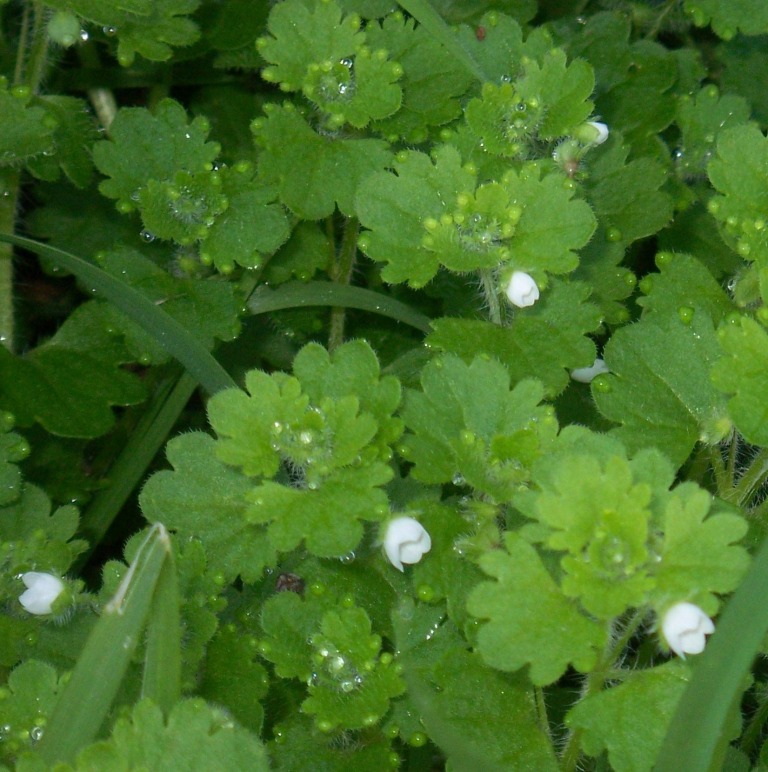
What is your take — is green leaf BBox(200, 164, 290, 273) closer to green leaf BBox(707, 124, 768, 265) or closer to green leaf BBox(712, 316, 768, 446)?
green leaf BBox(707, 124, 768, 265)

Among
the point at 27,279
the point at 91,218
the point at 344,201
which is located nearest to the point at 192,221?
the point at 344,201

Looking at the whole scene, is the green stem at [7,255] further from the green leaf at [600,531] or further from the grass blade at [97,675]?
the green leaf at [600,531]

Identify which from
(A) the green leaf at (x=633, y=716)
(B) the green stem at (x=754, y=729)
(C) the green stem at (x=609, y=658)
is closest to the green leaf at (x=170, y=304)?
(C) the green stem at (x=609, y=658)

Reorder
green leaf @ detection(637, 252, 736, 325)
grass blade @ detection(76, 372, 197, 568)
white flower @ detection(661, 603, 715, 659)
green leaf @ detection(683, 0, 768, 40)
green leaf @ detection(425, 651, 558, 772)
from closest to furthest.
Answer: white flower @ detection(661, 603, 715, 659) < green leaf @ detection(425, 651, 558, 772) < green leaf @ detection(637, 252, 736, 325) < grass blade @ detection(76, 372, 197, 568) < green leaf @ detection(683, 0, 768, 40)

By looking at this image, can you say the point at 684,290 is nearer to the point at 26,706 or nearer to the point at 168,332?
the point at 168,332

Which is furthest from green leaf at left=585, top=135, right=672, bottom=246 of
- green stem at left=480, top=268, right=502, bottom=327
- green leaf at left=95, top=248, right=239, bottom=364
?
green leaf at left=95, top=248, right=239, bottom=364

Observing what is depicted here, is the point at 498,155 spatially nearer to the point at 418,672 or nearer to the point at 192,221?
the point at 192,221
